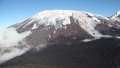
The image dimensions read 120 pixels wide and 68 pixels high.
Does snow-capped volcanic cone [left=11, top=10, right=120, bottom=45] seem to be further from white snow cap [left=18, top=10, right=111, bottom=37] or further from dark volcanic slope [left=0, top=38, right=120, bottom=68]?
dark volcanic slope [left=0, top=38, right=120, bottom=68]

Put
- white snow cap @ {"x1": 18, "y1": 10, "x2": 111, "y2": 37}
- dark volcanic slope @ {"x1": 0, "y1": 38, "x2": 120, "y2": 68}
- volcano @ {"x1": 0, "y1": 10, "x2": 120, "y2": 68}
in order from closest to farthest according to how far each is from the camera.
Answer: dark volcanic slope @ {"x1": 0, "y1": 38, "x2": 120, "y2": 68}
volcano @ {"x1": 0, "y1": 10, "x2": 120, "y2": 68}
white snow cap @ {"x1": 18, "y1": 10, "x2": 111, "y2": 37}

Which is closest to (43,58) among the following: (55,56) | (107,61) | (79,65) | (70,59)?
(55,56)

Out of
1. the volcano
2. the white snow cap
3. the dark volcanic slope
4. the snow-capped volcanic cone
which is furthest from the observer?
the white snow cap

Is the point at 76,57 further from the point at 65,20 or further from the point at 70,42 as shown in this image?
the point at 65,20

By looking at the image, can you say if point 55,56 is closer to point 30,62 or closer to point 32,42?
point 30,62

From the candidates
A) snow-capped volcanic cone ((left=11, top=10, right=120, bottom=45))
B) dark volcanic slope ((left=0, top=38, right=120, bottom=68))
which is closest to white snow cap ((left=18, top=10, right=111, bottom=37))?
snow-capped volcanic cone ((left=11, top=10, right=120, bottom=45))

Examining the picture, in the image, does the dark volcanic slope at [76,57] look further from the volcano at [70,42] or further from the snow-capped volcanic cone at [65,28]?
the snow-capped volcanic cone at [65,28]

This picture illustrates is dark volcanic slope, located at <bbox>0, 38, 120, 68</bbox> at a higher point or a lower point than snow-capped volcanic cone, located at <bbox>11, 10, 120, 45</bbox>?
lower
